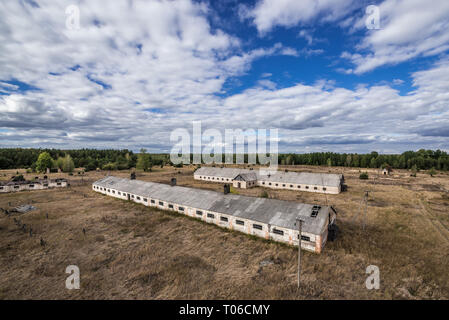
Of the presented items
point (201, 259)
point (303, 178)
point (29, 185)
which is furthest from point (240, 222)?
point (29, 185)

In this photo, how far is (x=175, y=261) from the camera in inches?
790

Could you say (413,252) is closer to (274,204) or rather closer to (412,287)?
(412,287)

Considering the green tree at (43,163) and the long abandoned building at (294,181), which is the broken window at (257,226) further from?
the green tree at (43,163)

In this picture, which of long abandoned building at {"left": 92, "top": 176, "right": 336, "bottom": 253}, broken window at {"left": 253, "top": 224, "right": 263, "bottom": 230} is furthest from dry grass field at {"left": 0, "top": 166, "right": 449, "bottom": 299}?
broken window at {"left": 253, "top": 224, "right": 263, "bottom": 230}

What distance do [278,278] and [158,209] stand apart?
2582cm

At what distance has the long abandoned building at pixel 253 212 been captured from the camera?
72.7 ft

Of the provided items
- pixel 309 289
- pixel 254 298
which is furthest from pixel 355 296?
pixel 254 298

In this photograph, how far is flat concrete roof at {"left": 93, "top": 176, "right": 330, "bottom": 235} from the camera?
22.9 metres

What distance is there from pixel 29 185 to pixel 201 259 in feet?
210

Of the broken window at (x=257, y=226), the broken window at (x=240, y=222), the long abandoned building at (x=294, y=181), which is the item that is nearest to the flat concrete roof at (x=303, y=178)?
the long abandoned building at (x=294, y=181)

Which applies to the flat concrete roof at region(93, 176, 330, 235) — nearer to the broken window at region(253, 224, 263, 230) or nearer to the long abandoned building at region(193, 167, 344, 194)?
the broken window at region(253, 224, 263, 230)

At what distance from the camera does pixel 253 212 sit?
86.9ft

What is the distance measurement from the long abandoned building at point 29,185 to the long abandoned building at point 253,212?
38318mm
